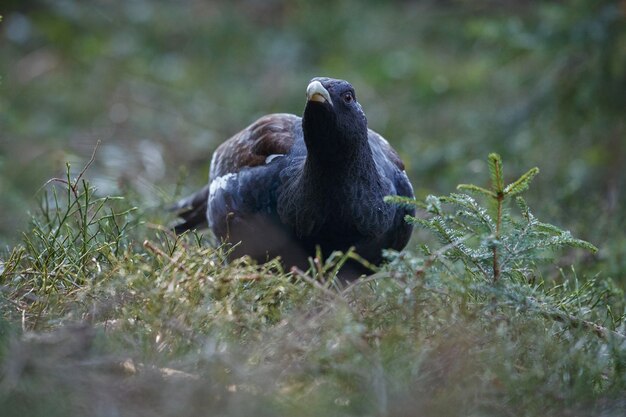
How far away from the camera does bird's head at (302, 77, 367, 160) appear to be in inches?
175

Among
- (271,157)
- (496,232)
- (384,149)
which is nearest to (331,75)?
(384,149)

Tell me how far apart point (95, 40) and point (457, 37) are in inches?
197

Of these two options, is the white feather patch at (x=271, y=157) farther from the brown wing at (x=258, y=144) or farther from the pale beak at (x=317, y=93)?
the pale beak at (x=317, y=93)

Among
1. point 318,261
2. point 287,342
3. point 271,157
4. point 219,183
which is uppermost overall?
point 271,157

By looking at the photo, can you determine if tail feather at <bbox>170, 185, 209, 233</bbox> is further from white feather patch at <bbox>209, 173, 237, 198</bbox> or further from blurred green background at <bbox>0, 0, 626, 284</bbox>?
white feather patch at <bbox>209, 173, 237, 198</bbox>

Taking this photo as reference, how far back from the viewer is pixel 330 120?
4.50 meters

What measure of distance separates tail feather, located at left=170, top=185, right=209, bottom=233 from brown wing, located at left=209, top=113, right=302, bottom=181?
365 millimetres

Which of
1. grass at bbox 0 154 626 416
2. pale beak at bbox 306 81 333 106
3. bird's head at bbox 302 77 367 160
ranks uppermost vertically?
pale beak at bbox 306 81 333 106

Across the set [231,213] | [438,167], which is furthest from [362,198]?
[438,167]

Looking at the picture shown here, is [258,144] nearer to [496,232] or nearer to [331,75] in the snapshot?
[496,232]

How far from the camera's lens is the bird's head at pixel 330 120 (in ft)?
14.6

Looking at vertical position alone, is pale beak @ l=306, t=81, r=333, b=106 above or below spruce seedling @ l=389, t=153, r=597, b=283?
above

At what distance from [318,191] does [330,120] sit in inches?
15.1

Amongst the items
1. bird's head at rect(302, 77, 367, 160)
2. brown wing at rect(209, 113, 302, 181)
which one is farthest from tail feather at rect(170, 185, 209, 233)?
bird's head at rect(302, 77, 367, 160)
